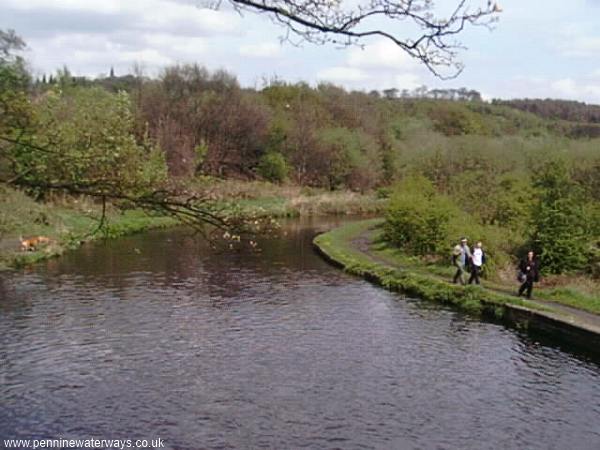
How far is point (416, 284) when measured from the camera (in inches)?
1040

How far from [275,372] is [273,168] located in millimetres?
55588

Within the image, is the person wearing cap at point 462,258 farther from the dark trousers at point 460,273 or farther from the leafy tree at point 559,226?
the leafy tree at point 559,226

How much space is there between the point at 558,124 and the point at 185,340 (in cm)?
9998

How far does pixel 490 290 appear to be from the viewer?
973 inches

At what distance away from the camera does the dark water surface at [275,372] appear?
13.2m

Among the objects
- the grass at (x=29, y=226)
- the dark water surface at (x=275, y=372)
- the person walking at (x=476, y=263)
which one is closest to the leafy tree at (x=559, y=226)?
the person walking at (x=476, y=263)

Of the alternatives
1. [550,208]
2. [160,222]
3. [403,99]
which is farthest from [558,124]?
[550,208]

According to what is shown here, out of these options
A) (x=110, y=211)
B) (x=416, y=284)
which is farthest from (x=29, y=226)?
(x=110, y=211)

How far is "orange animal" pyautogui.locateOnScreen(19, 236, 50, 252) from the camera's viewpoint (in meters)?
33.2

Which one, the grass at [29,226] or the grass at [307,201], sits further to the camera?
the grass at [307,201]

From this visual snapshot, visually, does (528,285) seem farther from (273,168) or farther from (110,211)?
(273,168)

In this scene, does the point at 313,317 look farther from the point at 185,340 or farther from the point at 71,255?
the point at 71,255

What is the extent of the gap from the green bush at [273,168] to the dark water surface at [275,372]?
44864 mm

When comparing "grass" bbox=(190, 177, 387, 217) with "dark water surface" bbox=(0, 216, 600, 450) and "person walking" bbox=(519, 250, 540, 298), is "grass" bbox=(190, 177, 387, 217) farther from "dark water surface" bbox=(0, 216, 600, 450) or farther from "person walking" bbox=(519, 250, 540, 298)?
"person walking" bbox=(519, 250, 540, 298)
